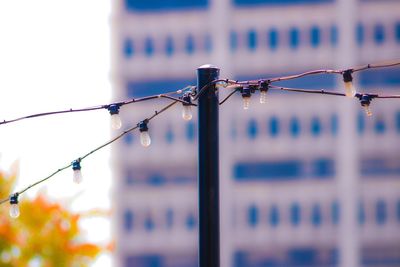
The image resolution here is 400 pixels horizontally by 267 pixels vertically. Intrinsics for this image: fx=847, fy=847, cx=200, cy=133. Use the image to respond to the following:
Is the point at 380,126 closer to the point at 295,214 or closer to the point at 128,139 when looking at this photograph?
the point at 295,214

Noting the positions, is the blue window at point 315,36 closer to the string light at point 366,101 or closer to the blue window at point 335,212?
the blue window at point 335,212

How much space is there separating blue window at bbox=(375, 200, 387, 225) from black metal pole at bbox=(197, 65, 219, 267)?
5989 centimetres

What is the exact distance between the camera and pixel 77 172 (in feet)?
29.2

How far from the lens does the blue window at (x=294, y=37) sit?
67.7 meters

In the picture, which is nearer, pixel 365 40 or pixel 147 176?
pixel 365 40

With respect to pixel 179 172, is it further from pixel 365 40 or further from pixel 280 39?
pixel 365 40

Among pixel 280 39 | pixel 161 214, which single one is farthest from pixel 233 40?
pixel 161 214

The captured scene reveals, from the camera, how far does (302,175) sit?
68062 millimetres

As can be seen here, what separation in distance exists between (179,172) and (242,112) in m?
7.66

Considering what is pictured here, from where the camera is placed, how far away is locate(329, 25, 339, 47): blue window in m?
66.8

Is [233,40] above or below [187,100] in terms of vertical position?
above

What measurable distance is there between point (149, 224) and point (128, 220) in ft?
5.74

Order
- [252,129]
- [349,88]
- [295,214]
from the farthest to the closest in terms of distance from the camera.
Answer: [252,129] → [295,214] → [349,88]

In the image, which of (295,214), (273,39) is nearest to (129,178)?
(295,214)
